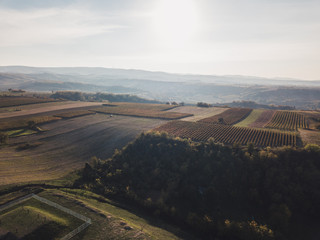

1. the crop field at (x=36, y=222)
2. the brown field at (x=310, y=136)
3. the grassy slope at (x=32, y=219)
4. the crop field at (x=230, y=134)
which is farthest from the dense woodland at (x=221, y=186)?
the crop field at (x=36, y=222)

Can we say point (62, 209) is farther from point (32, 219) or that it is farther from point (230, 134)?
point (230, 134)

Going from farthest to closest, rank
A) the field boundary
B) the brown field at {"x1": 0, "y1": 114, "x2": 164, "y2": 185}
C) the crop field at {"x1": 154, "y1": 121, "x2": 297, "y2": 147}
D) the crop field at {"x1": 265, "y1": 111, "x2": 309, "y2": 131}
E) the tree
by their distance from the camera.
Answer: the crop field at {"x1": 265, "y1": 111, "x2": 309, "y2": 131}, the crop field at {"x1": 154, "y1": 121, "x2": 297, "y2": 147}, the tree, the brown field at {"x1": 0, "y1": 114, "x2": 164, "y2": 185}, the field boundary

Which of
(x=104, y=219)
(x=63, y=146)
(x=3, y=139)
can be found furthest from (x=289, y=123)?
(x=3, y=139)

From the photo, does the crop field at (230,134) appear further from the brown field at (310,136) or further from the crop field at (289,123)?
the crop field at (289,123)

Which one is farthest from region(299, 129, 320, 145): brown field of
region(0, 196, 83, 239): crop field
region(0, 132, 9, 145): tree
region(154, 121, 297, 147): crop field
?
region(0, 132, 9, 145): tree

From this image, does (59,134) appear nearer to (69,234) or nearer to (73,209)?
(73,209)

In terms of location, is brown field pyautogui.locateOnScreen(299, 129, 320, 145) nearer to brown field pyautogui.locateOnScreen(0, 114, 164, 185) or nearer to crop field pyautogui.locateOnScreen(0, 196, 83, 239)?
brown field pyautogui.locateOnScreen(0, 114, 164, 185)

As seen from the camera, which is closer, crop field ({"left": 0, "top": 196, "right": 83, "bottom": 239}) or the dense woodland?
crop field ({"left": 0, "top": 196, "right": 83, "bottom": 239})
